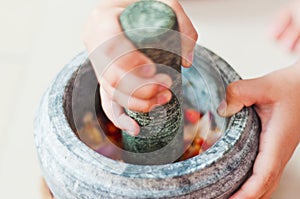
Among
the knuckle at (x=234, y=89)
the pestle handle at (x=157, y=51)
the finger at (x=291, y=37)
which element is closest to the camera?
the pestle handle at (x=157, y=51)

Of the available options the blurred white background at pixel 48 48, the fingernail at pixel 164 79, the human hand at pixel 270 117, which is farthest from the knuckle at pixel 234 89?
the blurred white background at pixel 48 48

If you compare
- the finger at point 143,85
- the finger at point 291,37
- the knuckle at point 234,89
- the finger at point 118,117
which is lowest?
the finger at point 291,37

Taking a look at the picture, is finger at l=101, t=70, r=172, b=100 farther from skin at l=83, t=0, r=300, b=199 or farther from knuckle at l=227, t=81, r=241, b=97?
knuckle at l=227, t=81, r=241, b=97

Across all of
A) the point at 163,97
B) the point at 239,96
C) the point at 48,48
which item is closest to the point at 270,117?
the point at 239,96

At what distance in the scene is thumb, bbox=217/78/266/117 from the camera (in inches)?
25.5

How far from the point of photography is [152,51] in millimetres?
554

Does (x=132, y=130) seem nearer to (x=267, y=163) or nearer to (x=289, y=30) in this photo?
(x=267, y=163)

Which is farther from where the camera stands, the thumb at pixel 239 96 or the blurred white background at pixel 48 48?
the blurred white background at pixel 48 48

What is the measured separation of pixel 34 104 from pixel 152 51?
394 mm

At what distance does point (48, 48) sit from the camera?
38.5 inches

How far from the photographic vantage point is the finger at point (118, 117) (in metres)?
0.62

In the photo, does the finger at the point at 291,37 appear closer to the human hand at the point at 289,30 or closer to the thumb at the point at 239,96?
the human hand at the point at 289,30

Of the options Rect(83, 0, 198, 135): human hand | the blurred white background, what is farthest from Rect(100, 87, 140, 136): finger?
the blurred white background

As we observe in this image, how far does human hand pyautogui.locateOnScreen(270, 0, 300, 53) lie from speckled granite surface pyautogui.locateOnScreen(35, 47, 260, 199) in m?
0.23
